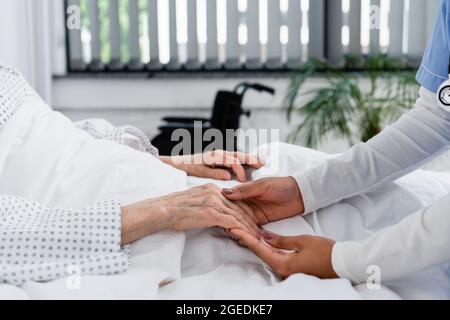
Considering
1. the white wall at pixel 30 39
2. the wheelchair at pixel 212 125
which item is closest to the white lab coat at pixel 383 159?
the wheelchair at pixel 212 125

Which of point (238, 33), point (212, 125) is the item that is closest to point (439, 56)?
point (212, 125)

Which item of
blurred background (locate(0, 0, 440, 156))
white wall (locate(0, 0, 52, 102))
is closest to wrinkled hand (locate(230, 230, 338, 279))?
white wall (locate(0, 0, 52, 102))

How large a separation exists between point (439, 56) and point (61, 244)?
765 mm

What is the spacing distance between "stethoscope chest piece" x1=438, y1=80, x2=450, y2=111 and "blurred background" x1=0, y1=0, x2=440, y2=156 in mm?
2506

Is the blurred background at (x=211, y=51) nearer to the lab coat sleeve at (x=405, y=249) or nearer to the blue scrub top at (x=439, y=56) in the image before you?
the blue scrub top at (x=439, y=56)

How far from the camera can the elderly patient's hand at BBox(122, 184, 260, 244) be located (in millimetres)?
1033

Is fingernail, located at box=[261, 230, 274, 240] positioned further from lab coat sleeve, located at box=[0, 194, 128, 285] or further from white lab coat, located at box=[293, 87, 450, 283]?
lab coat sleeve, located at box=[0, 194, 128, 285]

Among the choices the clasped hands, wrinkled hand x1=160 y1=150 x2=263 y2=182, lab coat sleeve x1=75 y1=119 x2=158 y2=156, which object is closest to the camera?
the clasped hands

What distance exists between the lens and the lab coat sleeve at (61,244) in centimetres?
96

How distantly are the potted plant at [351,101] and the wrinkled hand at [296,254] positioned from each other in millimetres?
2352

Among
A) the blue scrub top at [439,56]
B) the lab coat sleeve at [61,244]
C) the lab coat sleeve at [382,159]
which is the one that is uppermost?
the blue scrub top at [439,56]

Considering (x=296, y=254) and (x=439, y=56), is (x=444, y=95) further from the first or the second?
(x=296, y=254)
